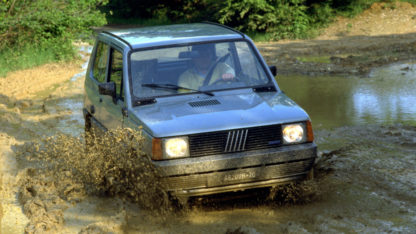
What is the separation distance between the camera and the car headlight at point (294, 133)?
5.79 m

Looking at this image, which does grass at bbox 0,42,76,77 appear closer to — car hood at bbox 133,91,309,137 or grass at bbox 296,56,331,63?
grass at bbox 296,56,331,63

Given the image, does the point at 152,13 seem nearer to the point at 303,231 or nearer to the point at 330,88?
the point at 330,88

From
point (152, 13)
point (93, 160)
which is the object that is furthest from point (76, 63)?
point (152, 13)

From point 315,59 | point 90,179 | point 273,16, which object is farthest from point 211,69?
point 273,16

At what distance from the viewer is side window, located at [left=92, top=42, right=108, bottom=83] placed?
7.72 m

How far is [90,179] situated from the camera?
6.91 meters

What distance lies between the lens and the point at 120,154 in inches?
241

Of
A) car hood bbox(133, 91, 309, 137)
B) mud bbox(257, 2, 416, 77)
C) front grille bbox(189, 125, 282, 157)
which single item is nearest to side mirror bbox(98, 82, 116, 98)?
car hood bbox(133, 91, 309, 137)

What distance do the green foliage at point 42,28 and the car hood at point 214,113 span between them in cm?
1199

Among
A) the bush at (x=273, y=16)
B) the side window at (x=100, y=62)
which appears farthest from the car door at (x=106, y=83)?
the bush at (x=273, y=16)

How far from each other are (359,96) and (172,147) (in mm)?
7931

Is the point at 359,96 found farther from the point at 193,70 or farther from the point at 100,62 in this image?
the point at 193,70

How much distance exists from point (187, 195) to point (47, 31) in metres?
15.2

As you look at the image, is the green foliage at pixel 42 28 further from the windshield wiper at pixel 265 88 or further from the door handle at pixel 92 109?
the windshield wiper at pixel 265 88
